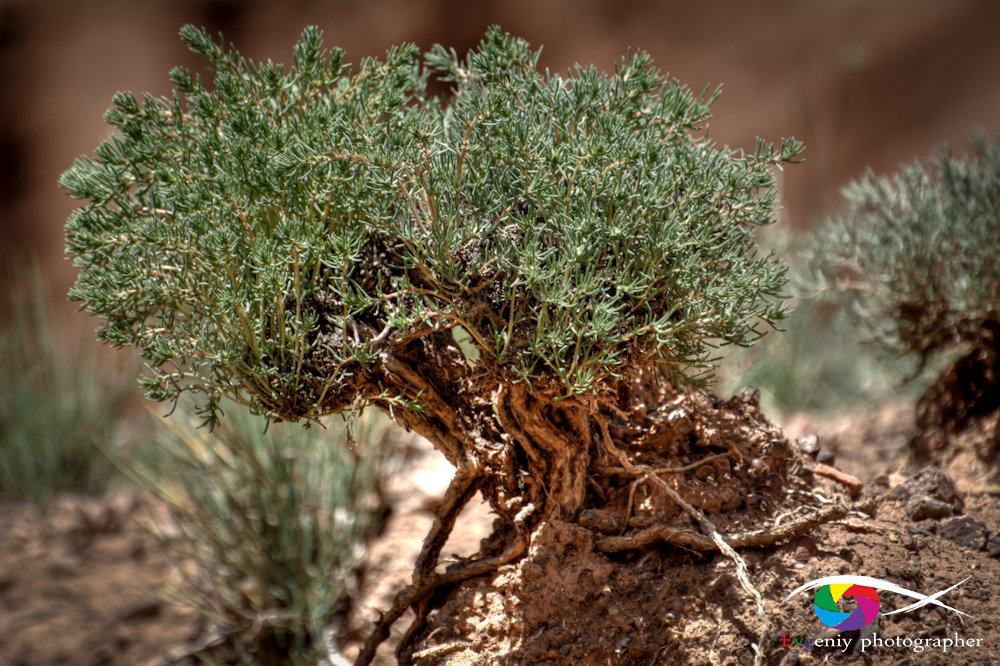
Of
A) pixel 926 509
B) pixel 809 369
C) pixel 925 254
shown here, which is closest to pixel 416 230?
pixel 926 509

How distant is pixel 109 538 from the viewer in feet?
13.4

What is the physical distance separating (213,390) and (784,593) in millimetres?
1330

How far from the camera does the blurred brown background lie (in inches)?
327

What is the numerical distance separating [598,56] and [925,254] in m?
6.66

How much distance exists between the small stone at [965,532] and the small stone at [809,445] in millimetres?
355

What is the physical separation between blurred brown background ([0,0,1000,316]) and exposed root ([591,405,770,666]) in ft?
22.8

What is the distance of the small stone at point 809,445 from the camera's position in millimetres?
2209

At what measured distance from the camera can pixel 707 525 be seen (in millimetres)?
1859

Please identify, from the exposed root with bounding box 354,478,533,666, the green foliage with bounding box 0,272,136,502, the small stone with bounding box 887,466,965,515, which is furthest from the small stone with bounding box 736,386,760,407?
the green foliage with bounding box 0,272,136,502

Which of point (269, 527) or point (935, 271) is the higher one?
point (935, 271)

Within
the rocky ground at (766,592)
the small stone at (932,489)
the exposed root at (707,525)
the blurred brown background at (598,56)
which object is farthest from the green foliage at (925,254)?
the blurred brown background at (598,56)

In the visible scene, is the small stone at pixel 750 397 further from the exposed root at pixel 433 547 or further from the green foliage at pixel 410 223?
the exposed root at pixel 433 547

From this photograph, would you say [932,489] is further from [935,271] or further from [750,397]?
[935,271]

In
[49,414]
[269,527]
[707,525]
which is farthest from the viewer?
[49,414]
